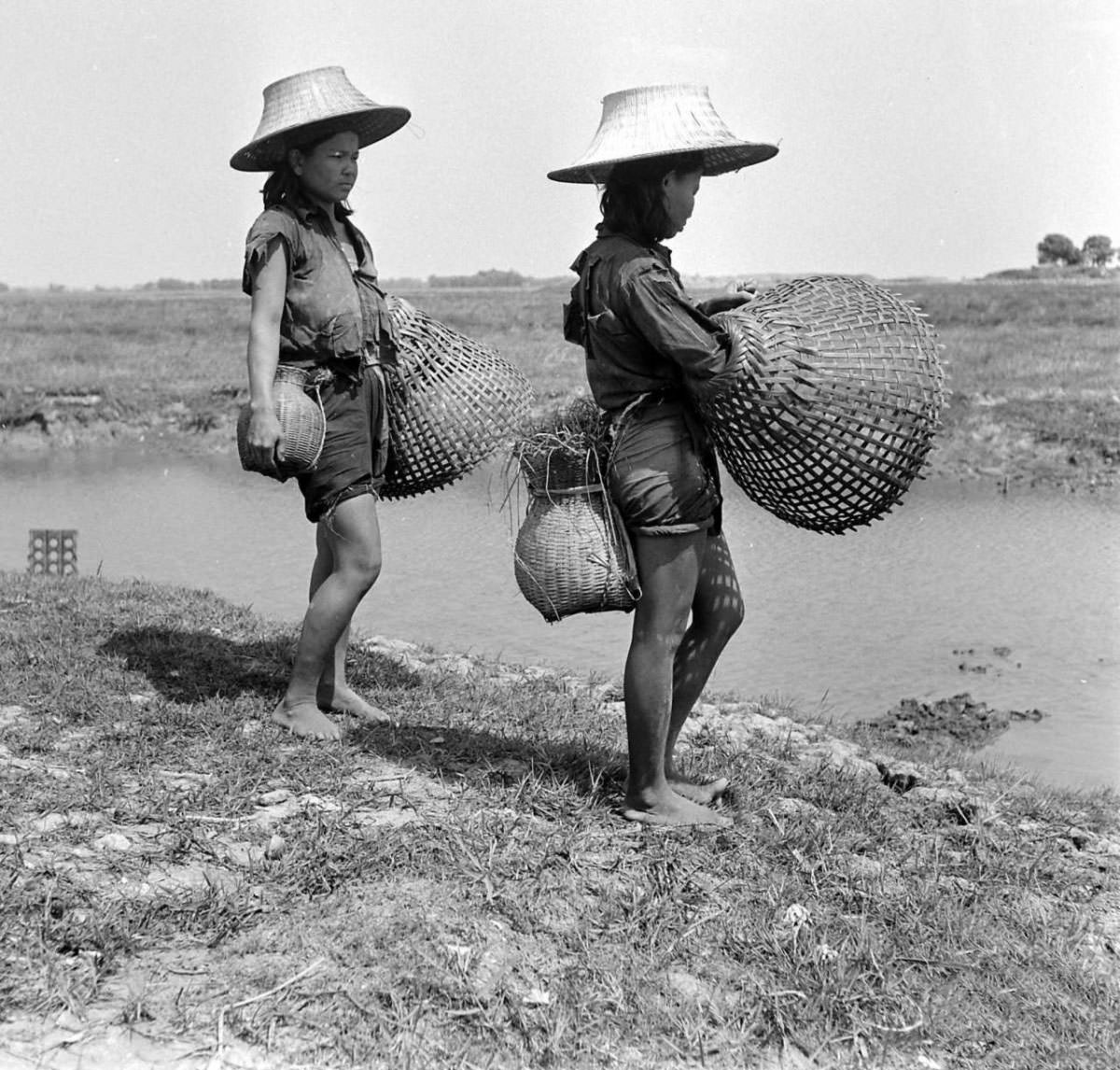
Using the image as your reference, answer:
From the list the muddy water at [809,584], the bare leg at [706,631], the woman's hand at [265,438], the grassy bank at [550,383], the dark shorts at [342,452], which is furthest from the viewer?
the grassy bank at [550,383]

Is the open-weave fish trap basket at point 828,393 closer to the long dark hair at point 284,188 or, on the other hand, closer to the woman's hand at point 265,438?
the woman's hand at point 265,438

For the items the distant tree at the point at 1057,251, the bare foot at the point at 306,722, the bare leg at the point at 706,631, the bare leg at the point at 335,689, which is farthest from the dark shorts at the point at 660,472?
the distant tree at the point at 1057,251

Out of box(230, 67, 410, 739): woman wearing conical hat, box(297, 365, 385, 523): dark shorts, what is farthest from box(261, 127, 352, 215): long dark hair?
box(297, 365, 385, 523): dark shorts

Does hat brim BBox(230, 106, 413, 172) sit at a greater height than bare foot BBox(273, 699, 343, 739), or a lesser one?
greater

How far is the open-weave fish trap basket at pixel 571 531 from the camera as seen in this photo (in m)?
3.52

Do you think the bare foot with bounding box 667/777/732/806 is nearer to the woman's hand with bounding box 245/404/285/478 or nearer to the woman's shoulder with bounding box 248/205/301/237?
the woman's hand with bounding box 245/404/285/478

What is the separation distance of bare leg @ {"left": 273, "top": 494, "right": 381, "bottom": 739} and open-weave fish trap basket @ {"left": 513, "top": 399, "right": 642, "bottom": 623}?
2.67 ft

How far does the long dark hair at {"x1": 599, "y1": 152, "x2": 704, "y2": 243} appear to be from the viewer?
11.4ft

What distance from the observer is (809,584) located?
9.13 meters

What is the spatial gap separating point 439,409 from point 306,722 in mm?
1128

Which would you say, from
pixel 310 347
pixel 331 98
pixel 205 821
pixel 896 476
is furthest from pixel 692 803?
pixel 331 98

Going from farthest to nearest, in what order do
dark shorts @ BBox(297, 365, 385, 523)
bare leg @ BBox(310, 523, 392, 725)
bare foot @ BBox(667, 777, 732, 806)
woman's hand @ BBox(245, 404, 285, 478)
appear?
1. bare leg @ BBox(310, 523, 392, 725)
2. dark shorts @ BBox(297, 365, 385, 523)
3. woman's hand @ BBox(245, 404, 285, 478)
4. bare foot @ BBox(667, 777, 732, 806)

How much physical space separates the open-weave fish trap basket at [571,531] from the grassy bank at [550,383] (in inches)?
247

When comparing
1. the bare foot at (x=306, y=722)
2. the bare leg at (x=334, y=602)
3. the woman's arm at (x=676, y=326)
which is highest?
the woman's arm at (x=676, y=326)
